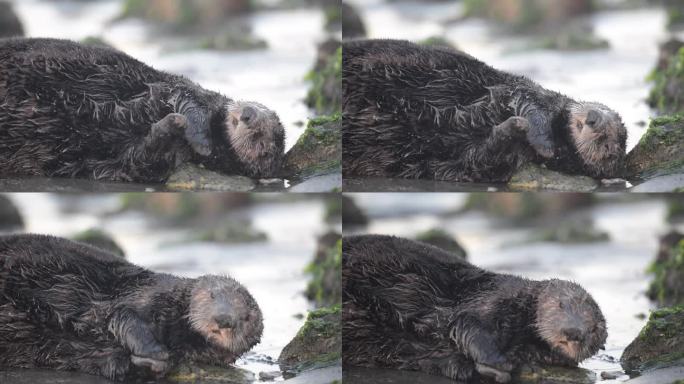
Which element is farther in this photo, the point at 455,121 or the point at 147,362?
the point at 455,121

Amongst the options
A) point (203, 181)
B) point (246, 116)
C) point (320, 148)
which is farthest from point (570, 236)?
point (203, 181)

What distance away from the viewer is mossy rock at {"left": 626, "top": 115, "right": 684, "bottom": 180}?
465 cm

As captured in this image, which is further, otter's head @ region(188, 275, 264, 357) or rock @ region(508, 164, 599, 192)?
rock @ region(508, 164, 599, 192)

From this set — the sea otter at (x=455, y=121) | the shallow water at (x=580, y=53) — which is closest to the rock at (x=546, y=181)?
the sea otter at (x=455, y=121)

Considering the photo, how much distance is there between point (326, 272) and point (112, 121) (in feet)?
4.28

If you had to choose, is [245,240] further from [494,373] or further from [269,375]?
[494,373]

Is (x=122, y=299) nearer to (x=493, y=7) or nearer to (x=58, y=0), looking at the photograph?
(x=58, y=0)

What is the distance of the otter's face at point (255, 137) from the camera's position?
4.57m

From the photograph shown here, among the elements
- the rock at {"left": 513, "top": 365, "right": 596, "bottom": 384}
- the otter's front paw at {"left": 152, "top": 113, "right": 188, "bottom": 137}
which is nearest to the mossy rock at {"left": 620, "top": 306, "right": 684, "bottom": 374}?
the rock at {"left": 513, "top": 365, "right": 596, "bottom": 384}

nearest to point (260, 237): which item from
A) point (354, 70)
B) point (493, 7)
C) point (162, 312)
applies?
point (162, 312)

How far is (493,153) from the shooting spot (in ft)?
14.9

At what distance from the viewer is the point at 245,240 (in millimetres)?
4852

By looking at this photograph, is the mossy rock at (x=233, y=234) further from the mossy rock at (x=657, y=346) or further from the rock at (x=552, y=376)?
the mossy rock at (x=657, y=346)

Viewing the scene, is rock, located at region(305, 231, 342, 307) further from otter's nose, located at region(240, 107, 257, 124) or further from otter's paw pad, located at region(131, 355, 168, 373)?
otter's paw pad, located at region(131, 355, 168, 373)
